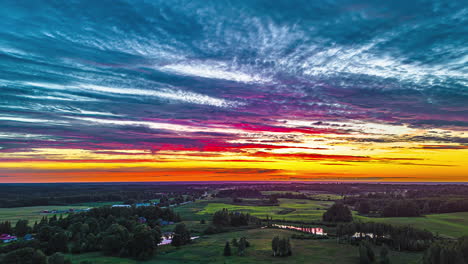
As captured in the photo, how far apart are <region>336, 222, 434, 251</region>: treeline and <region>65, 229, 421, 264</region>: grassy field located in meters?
4.27

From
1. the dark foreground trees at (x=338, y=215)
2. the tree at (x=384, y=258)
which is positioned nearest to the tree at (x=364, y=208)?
the dark foreground trees at (x=338, y=215)

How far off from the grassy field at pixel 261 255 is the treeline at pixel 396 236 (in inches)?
168

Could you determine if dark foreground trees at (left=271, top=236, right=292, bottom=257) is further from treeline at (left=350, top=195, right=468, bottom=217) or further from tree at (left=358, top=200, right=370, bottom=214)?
tree at (left=358, top=200, right=370, bottom=214)

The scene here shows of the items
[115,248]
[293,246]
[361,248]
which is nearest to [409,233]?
[361,248]

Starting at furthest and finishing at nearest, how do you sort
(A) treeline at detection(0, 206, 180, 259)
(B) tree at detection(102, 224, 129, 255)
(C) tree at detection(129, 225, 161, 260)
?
1. (B) tree at detection(102, 224, 129, 255)
2. (A) treeline at detection(0, 206, 180, 259)
3. (C) tree at detection(129, 225, 161, 260)

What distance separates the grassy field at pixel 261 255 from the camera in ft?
201

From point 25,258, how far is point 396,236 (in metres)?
81.7

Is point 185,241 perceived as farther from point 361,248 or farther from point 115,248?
point 361,248

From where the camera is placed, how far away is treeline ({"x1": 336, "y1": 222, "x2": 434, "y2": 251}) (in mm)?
68363

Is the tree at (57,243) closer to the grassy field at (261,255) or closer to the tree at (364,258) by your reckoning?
the grassy field at (261,255)

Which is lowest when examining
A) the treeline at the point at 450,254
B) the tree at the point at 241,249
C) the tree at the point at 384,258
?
the tree at the point at 241,249

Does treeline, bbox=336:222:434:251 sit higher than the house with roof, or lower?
higher

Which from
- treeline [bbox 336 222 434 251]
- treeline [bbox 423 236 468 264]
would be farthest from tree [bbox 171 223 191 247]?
treeline [bbox 423 236 468 264]

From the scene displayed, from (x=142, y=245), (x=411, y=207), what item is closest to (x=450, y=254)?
(x=142, y=245)
